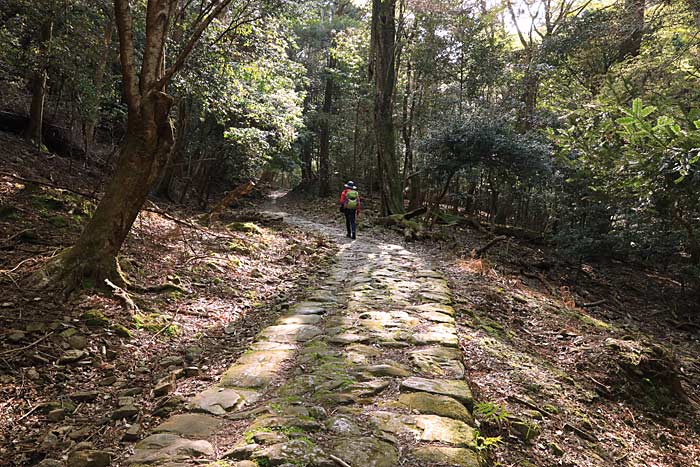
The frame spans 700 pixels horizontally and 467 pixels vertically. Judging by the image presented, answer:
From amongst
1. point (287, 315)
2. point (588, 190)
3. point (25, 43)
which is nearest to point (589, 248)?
point (588, 190)

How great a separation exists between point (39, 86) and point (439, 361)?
10252 millimetres

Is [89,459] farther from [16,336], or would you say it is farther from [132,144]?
[132,144]

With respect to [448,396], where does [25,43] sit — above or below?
above

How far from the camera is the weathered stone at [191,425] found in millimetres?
2607

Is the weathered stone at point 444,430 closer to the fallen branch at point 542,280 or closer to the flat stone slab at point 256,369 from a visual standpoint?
the flat stone slab at point 256,369

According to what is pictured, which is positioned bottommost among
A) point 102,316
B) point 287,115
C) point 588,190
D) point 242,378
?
point 242,378

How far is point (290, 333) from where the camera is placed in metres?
4.46

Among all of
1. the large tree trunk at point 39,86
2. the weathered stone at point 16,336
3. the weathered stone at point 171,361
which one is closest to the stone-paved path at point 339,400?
the weathered stone at point 171,361

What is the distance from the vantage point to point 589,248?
469 inches

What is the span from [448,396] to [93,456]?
88.6 inches

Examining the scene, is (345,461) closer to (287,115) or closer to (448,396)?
(448,396)

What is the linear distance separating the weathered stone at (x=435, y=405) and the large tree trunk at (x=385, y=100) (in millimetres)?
11930

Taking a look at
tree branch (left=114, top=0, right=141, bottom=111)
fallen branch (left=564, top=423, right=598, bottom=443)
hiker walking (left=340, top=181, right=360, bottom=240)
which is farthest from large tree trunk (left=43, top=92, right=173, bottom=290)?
hiker walking (left=340, top=181, right=360, bottom=240)

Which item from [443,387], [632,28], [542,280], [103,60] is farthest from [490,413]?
[632,28]
